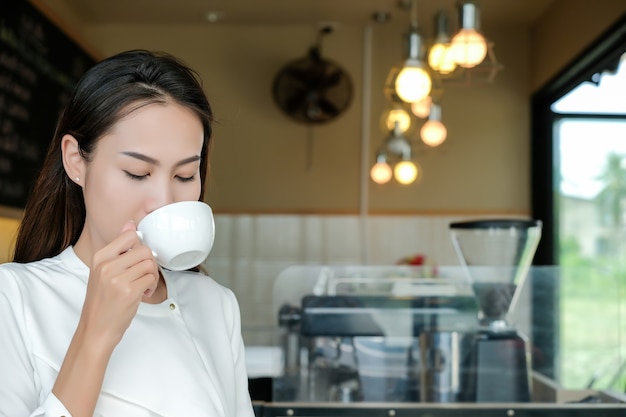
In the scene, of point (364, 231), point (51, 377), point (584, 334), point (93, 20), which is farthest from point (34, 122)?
point (51, 377)

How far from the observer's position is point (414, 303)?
1948 millimetres

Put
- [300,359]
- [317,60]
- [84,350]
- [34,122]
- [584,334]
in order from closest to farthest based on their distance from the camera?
[84,350] → [300,359] → [584,334] → [34,122] → [317,60]

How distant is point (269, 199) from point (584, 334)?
3.35m

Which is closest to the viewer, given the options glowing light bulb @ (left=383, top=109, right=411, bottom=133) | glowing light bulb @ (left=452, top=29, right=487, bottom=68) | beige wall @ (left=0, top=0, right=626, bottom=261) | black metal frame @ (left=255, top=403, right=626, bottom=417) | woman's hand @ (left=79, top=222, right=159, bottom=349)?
woman's hand @ (left=79, top=222, right=159, bottom=349)

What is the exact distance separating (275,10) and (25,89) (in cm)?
168

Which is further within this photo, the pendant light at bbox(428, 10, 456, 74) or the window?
the window

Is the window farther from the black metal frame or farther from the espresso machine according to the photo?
the black metal frame

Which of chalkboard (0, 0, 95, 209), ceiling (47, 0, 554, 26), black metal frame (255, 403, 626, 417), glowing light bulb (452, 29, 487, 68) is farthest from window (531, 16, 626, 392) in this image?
chalkboard (0, 0, 95, 209)

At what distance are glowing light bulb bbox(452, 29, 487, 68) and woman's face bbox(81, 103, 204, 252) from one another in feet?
6.15

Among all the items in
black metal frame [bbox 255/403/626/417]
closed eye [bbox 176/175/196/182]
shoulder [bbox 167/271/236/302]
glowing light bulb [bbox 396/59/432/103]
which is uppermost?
glowing light bulb [bbox 396/59/432/103]

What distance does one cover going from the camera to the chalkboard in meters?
3.57

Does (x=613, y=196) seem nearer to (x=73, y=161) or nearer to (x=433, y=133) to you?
(x=433, y=133)

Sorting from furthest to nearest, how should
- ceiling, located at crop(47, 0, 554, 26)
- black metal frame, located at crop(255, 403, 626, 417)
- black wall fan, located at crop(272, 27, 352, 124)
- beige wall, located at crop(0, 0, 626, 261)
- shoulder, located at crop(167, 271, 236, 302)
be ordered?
beige wall, located at crop(0, 0, 626, 261), black wall fan, located at crop(272, 27, 352, 124), ceiling, located at crop(47, 0, 554, 26), black metal frame, located at crop(255, 403, 626, 417), shoulder, located at crop(167, 271, 236, 302)

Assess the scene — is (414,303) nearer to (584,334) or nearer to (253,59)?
(584,334)
